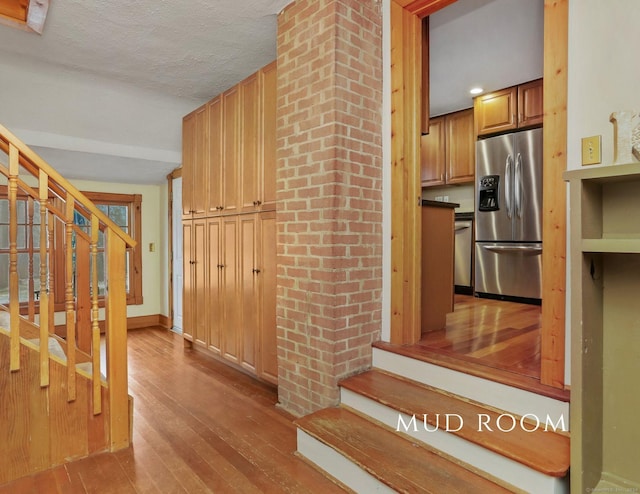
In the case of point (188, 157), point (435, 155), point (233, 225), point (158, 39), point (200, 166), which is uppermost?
point (158, 39)

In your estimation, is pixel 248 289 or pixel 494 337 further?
pixel 248 289

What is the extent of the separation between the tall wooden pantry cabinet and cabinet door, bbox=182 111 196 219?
1 cm

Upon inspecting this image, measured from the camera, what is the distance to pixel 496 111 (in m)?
4.09

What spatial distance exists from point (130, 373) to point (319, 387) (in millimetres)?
1948

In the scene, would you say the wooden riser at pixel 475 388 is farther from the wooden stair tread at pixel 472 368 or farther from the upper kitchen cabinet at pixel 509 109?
the upper kitchen cabinet at pixel 509 109

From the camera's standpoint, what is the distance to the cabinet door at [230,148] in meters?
3.27

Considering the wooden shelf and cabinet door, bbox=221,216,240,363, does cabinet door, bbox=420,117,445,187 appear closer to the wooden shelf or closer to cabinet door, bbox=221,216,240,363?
cabinet door, bbox=221,216,240,363

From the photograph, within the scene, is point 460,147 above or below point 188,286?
above

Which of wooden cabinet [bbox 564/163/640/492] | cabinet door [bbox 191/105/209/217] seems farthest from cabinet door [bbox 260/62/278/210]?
wooden cabinet [bbox 564/163/640/492]

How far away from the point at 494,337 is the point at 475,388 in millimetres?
818

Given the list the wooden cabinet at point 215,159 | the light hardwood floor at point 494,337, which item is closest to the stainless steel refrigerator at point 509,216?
the light hardwood floor at point 494,337

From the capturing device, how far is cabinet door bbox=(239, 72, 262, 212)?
302 centimetres

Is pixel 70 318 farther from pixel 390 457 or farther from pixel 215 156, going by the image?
pixel 215 156

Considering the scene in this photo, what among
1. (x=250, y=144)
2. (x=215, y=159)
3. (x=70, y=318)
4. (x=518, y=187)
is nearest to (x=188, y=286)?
(x=215, y=159)
